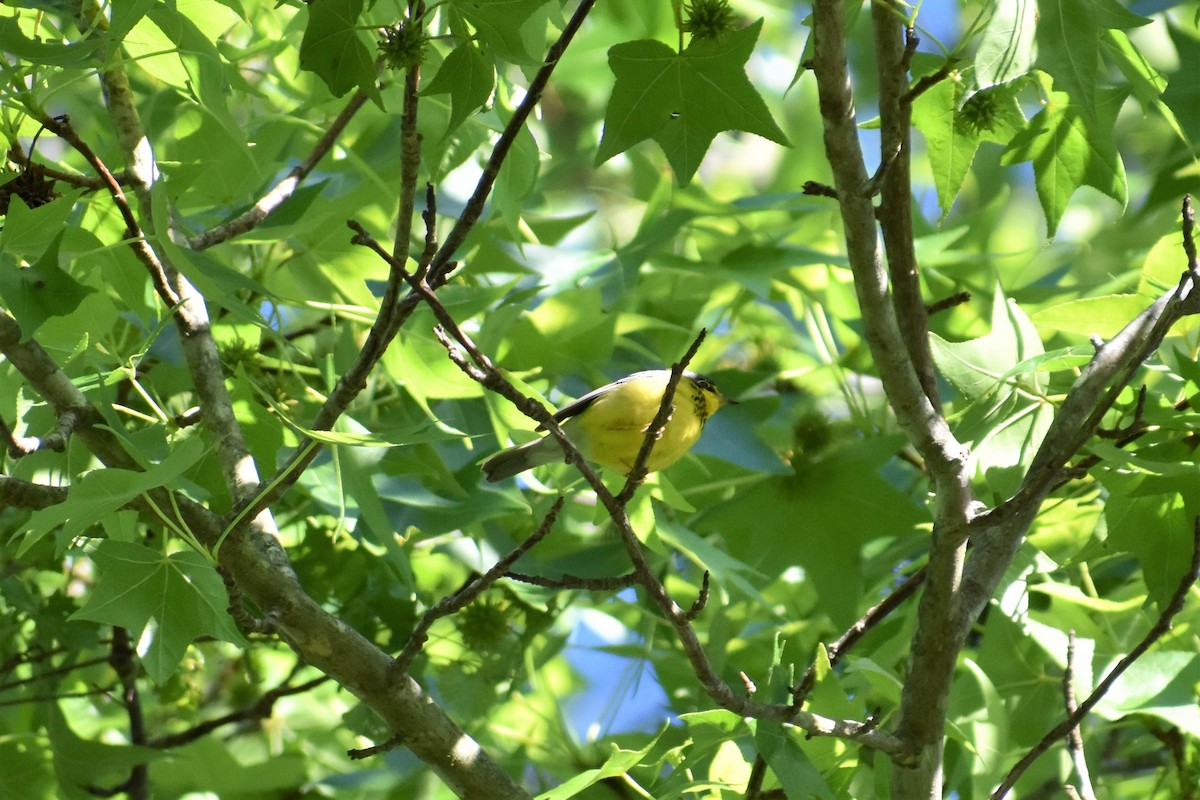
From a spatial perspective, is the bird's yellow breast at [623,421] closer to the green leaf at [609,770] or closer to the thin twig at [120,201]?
the green leaf at [609,770]

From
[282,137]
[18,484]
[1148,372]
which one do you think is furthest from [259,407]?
[1148,372]

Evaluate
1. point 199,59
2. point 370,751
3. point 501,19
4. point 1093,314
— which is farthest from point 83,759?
point 1093,314

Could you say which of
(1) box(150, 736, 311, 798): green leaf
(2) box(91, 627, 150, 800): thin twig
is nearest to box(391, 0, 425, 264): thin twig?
(1) box(150, 736, 311, 798): green leaf

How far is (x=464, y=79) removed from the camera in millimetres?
1781

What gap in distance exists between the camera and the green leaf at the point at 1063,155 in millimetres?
2135

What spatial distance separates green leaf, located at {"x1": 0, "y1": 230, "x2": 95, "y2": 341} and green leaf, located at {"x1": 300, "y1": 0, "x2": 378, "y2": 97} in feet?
1.44

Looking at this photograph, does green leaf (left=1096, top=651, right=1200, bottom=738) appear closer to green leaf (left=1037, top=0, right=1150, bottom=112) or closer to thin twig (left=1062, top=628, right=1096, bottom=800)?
thin twig (left=1062, top=628, right=1096, bottom=800)

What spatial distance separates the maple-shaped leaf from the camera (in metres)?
1.94

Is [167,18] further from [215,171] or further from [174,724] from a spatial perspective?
[174,724]

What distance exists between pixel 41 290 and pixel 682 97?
1.00m

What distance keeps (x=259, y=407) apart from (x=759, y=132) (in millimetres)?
1155

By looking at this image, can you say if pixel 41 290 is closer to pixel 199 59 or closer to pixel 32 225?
pixel 32 225

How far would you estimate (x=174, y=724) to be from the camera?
13.5 ft

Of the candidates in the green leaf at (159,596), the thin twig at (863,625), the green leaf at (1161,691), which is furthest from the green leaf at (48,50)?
the green leaf at (1161,691)
